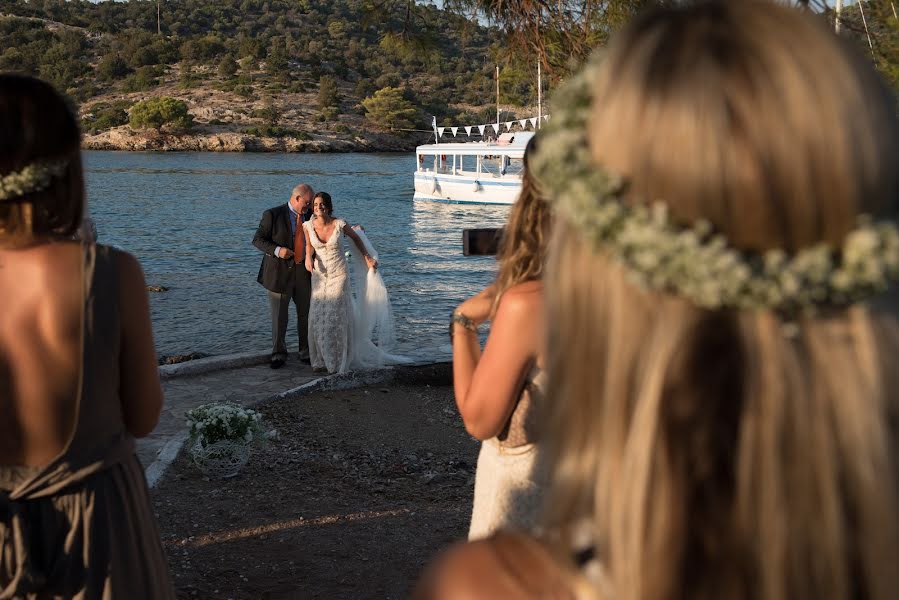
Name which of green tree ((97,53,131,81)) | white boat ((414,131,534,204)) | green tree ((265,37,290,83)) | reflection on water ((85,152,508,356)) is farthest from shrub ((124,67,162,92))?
white boat ((414,131,534,204))

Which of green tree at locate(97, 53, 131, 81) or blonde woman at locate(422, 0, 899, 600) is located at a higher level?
green tree at locate(97, 53, 131, 81)

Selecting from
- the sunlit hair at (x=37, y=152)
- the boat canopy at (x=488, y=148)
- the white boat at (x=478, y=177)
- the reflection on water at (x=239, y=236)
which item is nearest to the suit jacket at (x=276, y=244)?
the reflection on water at (x=239, y=236)

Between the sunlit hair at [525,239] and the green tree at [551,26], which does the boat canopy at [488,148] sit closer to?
the green tree at [551,26]

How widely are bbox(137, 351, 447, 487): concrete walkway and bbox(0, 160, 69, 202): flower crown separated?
542 centimetres

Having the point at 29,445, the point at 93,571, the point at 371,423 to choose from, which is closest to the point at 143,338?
the point at 29,445

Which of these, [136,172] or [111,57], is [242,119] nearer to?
[111,57]

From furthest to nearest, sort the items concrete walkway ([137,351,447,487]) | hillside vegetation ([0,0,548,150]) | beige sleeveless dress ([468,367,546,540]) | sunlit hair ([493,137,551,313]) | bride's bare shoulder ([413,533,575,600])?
hillside vegetation ([0,0,548,150])
concrete walkway ([137,351,447,487])
beige sleeveless dress ([468,367,546,540])
sunlit hair ([493,137,551,313])
bride's bare shoulder ([413,533,575,600])

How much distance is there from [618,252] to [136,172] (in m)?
63.2

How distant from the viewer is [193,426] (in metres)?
6.12

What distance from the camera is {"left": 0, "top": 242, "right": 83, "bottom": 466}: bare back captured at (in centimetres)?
213

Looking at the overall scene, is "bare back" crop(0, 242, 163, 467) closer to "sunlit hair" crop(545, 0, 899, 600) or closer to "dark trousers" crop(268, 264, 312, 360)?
"sunlit hair" crop(545, 0, 899, 600)

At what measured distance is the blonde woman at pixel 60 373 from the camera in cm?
212

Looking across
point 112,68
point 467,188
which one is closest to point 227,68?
point 112,68

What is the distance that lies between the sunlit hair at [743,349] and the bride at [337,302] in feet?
27.5
